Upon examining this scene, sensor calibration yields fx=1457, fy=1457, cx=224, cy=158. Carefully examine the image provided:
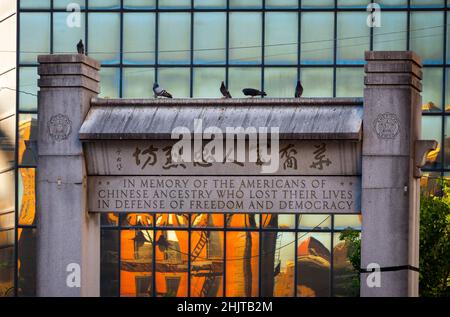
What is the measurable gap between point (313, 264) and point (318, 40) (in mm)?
7913

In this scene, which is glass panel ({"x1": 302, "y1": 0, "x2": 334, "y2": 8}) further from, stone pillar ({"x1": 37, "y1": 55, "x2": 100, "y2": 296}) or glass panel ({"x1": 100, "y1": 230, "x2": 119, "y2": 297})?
stone pillar ({"x1": 37, "y1": 55, "x2": 100, "y2": 296})

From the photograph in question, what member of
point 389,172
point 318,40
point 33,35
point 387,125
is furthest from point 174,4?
point 389,172

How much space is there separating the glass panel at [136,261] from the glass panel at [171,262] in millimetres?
286

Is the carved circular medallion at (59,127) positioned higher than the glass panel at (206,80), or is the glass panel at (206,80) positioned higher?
the glass panel at (206,80)

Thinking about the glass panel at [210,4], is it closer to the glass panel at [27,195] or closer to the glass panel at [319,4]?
the glass panel at [319,4]

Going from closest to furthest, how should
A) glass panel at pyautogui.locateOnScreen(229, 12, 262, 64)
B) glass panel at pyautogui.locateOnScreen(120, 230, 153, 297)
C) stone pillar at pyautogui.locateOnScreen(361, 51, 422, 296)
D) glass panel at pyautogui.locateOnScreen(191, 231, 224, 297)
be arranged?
stone pillar at pyautogui.locateOnScreen(361, 51, 422, 296) < glass panel at pyautogui.locateOnScreen(191, 231, 224, 297) < glass panel at pyautogui.locateOnScreen(120, 230, 153, 297) < glass panel at pyautogui.locateOnScreen(229, 12, 262, 64)

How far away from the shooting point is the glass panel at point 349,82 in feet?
168

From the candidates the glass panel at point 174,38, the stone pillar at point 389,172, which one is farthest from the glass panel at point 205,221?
the stone pillar at point 389,172

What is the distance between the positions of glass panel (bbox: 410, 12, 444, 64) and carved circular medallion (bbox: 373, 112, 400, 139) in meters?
23.5

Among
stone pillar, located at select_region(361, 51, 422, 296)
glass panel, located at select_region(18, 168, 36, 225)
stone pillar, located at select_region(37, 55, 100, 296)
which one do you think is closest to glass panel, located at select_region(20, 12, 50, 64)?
glass panel, located at select_region(18, 168, 36, 225)

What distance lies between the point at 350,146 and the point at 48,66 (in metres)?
6.28

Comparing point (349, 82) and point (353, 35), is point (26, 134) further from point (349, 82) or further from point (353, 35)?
point (353, 35)

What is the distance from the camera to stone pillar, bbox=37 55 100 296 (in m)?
29.2

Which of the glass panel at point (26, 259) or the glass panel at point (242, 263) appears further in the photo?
the glass panel at point (26, 259)
